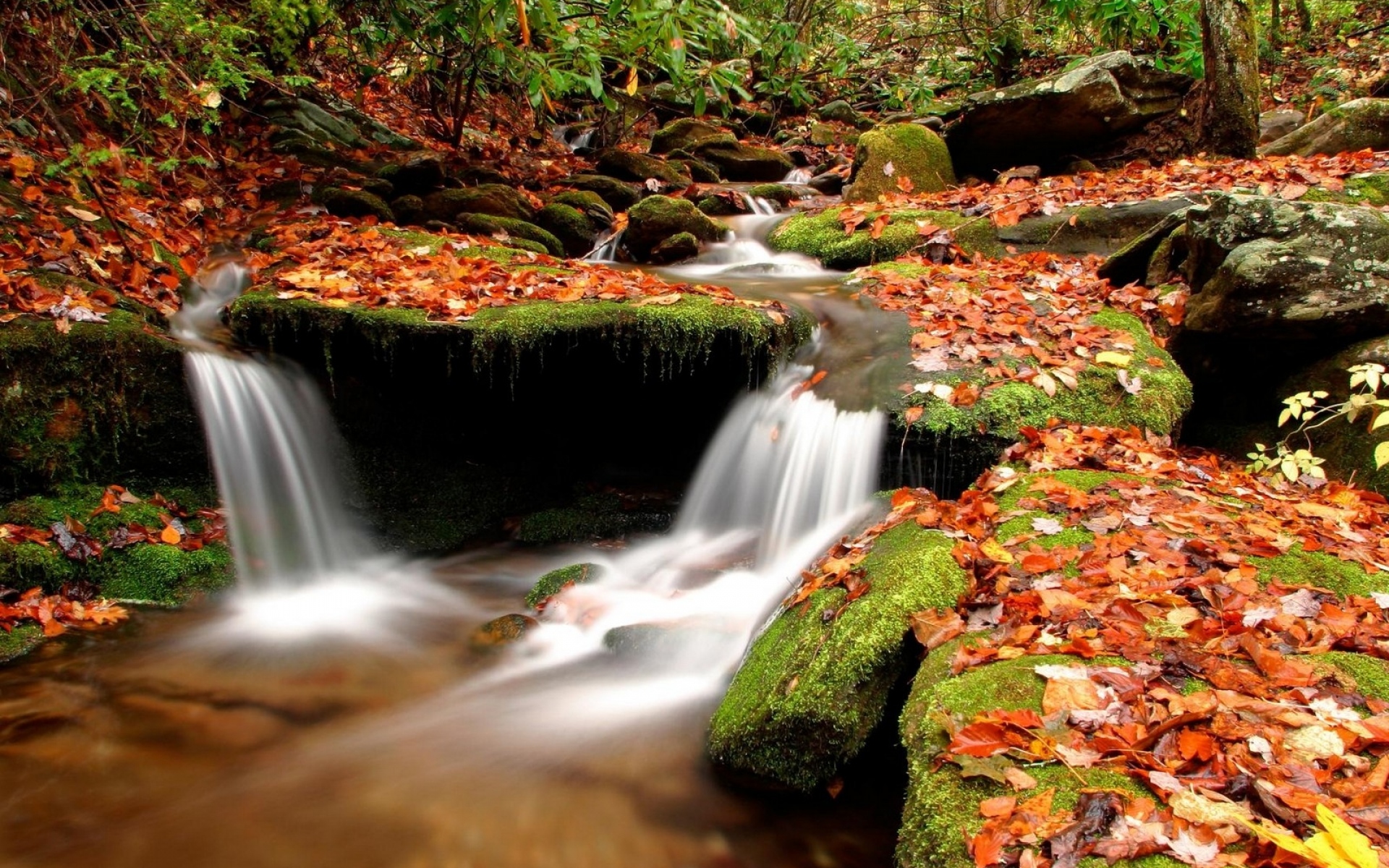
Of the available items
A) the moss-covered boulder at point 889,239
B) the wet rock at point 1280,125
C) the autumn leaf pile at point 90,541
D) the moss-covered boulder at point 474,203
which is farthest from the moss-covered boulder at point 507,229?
Result: the wet rock at point 1280,125

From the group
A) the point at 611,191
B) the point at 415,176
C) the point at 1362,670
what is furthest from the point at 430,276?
the point at 1362,670

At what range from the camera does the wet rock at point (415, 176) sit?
873 cm

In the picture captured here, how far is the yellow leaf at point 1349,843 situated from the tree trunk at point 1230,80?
10.2 m

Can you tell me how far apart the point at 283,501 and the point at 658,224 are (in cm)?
504

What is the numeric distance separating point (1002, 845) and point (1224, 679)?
0.93m

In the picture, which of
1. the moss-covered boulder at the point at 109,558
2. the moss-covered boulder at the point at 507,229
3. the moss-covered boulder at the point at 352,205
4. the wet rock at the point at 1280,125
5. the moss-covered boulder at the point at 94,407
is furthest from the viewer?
the wet rock at the point at 1280,125

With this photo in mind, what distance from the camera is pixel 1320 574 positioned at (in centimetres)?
301

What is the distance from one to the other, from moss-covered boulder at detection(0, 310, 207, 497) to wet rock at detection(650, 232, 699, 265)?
4867mm

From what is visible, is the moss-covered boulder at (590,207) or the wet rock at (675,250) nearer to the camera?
the wet rock at (675,250)

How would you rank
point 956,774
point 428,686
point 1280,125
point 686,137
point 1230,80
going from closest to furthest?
point 956,774
point 428,686
point 1230,80
point 1280,125
point 686,137

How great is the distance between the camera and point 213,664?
4207 mm

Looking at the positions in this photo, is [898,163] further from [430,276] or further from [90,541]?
[90,541]

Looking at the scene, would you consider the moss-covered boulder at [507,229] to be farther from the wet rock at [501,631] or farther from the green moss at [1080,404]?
the green moss at [1080,404]

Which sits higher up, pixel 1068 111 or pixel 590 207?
pixel 1068 111
